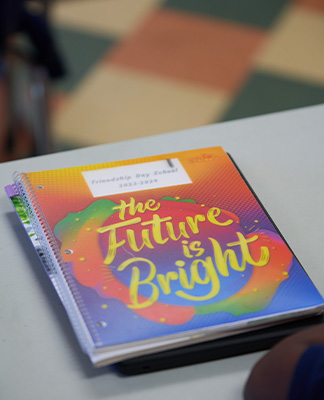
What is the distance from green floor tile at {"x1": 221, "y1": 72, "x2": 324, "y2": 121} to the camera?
212 centimetres

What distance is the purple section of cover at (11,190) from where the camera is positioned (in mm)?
681

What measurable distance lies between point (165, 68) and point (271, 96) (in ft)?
1.18

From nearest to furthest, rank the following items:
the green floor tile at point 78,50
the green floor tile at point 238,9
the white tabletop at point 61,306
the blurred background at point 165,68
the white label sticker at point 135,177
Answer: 1. the white tabletop at point 61,306
2. the white label sticker at point 135,177
3. the blurred background at point 165,68
4. the green floor tile at point 78,50
5. the green floor tile at point 238,9

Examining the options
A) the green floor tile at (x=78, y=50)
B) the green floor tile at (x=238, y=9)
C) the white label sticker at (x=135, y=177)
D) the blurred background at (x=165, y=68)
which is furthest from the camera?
the green floor tile at (x=238, y=9)

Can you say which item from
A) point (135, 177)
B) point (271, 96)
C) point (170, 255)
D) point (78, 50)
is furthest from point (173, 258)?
point (78, 50)

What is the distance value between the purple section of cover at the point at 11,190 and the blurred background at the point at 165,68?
1.07 metres

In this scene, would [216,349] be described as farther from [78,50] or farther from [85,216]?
[78,50]

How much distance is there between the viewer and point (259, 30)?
248 centimetres

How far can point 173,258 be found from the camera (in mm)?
595

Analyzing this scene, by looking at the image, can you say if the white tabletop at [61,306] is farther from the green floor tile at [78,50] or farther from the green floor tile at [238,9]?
the green floor tile at [238,9]

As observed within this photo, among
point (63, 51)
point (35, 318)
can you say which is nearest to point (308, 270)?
point (35, 318)

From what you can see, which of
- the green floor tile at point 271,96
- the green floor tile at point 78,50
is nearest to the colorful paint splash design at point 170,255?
the green floor tile at point 271,96

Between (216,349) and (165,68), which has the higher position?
(165,68)

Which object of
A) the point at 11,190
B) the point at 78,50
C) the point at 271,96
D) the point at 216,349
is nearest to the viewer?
the point at 216,349
